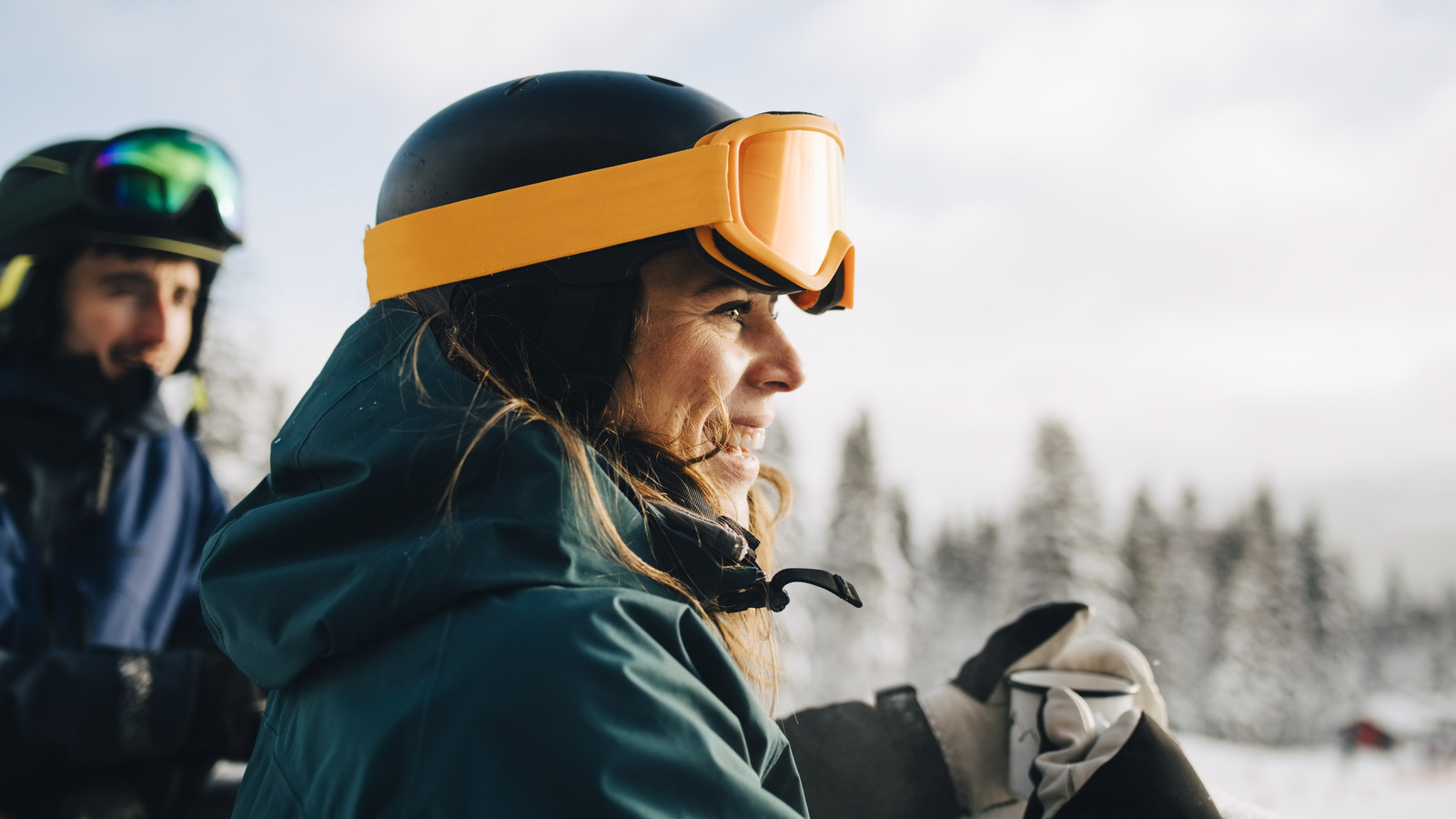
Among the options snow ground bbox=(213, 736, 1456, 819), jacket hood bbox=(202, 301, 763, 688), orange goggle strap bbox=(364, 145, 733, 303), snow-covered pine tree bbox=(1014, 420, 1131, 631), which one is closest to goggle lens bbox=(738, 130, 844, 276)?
orange goggle strap bbox=(364, 145, 733, 303)

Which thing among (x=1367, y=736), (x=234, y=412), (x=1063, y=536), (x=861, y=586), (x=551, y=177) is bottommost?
(x=1367, y=736)

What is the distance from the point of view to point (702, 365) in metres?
1.96

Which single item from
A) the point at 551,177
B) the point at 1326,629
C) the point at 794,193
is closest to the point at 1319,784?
the point at 1326,629

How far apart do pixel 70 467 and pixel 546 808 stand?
3.53m

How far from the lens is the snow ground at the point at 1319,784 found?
50.7 ft

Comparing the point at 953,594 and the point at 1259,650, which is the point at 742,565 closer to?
the point at 1259,650

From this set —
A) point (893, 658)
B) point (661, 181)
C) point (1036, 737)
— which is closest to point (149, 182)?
point (661, 181)

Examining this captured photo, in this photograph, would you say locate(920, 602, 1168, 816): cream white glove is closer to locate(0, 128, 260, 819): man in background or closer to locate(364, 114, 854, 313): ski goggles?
locate(364, 114, 854, 313): ski goggles

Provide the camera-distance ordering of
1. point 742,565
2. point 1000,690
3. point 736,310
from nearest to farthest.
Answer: point 742,565 < point 736,310 < point 1000,690

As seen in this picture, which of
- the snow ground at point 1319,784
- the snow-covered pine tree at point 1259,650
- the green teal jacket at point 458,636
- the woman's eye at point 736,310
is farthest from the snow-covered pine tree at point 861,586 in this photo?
the green teal jacket at point 458,636

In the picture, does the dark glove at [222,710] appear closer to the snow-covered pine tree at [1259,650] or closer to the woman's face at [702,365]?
the woman's face at [702,365]

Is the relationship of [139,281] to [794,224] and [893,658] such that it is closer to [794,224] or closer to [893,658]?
[794,224]

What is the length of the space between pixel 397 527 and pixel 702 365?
0.81 m

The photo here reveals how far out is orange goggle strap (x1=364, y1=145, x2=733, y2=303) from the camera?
76.9 inches
